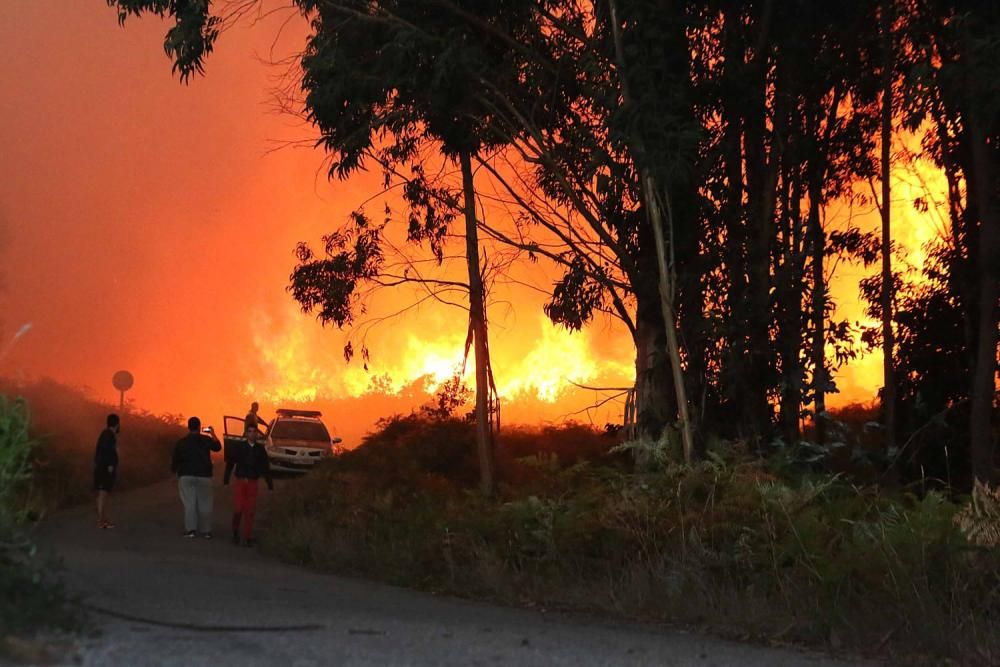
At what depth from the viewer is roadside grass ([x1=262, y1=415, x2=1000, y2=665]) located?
990 centimetres

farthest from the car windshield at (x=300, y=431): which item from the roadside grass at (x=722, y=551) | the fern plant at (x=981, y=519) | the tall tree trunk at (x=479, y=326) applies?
the fern plant at (x=981, y=519)

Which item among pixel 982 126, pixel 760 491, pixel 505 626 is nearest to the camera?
pixel 505 626

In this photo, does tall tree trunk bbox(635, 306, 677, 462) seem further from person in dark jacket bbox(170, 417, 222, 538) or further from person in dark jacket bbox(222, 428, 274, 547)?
person in dark jacket bbox(170, 417, 222, 538)

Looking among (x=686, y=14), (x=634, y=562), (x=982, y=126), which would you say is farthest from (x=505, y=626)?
(x=982, y=126)

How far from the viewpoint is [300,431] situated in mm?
34969

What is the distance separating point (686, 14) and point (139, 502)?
16728mm

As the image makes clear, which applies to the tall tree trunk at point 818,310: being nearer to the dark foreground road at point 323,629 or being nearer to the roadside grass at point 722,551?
the roadside grass at point 722,551

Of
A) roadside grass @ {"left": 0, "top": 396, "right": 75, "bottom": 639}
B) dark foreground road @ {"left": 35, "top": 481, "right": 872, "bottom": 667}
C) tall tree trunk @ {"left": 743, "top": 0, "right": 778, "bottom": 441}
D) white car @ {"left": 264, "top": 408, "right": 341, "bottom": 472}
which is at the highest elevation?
tall tree trunk @ {"left": 743, "top": 0, "right": 778, "bottom": 441}

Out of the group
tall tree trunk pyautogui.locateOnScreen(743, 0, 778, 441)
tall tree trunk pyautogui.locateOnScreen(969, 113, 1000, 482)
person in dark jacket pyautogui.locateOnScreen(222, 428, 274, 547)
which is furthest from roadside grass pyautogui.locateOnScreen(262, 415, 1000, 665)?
tall tree trunk pyautogui.locateOnScreen(969, 113, 1000, 482)

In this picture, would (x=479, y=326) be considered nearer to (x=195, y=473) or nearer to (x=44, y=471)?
(x=195, y=473)

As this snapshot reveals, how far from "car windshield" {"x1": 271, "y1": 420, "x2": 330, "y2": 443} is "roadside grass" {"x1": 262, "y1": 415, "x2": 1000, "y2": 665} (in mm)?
16399

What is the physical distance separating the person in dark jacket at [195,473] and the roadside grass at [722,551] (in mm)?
2099

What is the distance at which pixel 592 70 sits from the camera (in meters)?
16.7

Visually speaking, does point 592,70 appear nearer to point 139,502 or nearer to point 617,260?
point 617,260
